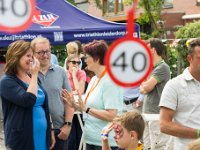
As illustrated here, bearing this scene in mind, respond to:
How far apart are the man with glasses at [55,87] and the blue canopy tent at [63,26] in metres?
2.61

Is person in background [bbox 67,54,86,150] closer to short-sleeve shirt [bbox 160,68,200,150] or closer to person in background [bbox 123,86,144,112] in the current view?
person in background [bbox 123,86,144,112]

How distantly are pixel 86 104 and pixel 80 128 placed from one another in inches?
60.6

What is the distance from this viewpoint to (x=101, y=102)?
3.58m

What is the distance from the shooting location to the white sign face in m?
1.97

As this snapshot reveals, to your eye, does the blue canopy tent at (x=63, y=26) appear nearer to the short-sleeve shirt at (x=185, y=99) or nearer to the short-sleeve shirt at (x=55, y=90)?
the short-sleeve shirt at (x=55, y=90)

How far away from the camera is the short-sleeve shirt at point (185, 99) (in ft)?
10.2

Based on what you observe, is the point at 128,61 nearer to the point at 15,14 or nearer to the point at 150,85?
the point at 15,14

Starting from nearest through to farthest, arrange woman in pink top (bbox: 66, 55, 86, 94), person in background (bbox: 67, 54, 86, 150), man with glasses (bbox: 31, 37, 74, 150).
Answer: man with glasses (bbox: 31, 37, 74, 150) → person in background (bbox: 67, 54, 86, 150) → woman in pink top (bbox: 66, 55, 86, 94)

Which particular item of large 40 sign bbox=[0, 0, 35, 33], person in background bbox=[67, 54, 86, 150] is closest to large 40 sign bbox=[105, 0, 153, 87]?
large 40 sign bbox=[0, 0, 35, 33]

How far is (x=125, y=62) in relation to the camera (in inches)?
78.8

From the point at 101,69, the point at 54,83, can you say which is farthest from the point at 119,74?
the point at 54,83

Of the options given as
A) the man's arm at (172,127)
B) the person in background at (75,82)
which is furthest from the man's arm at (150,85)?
the man's arm at (172,127)

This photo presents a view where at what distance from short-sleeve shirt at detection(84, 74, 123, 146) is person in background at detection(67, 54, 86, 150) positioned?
1323mm

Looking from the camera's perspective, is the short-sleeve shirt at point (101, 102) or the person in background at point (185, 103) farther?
the short-sleeve shirt at point (101, 102)
